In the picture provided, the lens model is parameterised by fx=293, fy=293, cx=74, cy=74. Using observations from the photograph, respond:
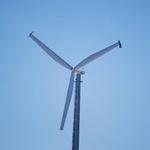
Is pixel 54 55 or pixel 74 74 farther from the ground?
pixel 54 55

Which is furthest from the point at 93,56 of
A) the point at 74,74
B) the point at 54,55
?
the point at 54,55

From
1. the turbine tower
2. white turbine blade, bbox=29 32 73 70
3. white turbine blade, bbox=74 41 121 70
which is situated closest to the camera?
the turbine tower

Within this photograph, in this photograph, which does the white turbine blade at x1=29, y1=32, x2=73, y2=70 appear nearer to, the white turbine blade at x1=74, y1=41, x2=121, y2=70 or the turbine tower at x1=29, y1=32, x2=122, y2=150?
the turbine tower at x1=29, y1=32, x2=122, y2=150

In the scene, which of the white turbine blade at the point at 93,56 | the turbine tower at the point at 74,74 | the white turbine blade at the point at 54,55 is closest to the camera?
the turbine tower at the point at 74,74

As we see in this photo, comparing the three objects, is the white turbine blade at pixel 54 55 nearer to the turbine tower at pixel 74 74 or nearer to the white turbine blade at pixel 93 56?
the turbine tower at pixel 74 74

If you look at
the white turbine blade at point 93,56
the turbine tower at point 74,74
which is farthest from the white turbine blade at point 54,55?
the white turbine blade at point 93,56

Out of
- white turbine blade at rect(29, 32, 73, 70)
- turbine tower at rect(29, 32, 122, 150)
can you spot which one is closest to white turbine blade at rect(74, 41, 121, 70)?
turbine tower at rect(29, 32, 122, 150)

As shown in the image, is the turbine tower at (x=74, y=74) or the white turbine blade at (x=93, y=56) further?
the white turbine blade at (x=93, y=56)

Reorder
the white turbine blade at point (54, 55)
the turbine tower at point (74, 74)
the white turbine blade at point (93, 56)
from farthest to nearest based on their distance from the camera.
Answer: the white turbine blade at point (54, 55)
the white turbine blade at point (93, 56)
the turbine tower at point (74, 74)

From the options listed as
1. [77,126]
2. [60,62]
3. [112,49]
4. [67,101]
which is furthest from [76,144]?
[112,49]

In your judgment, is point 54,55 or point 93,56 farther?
point 54,55

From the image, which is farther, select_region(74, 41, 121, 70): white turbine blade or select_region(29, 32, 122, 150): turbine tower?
select_region(74, 41, 121, 70): white turbine blade

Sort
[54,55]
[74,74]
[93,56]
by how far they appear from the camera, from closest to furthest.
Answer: [93,56] < [54,55] < [74,74]

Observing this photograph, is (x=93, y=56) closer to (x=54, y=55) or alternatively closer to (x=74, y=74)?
(x=74, y=74)
